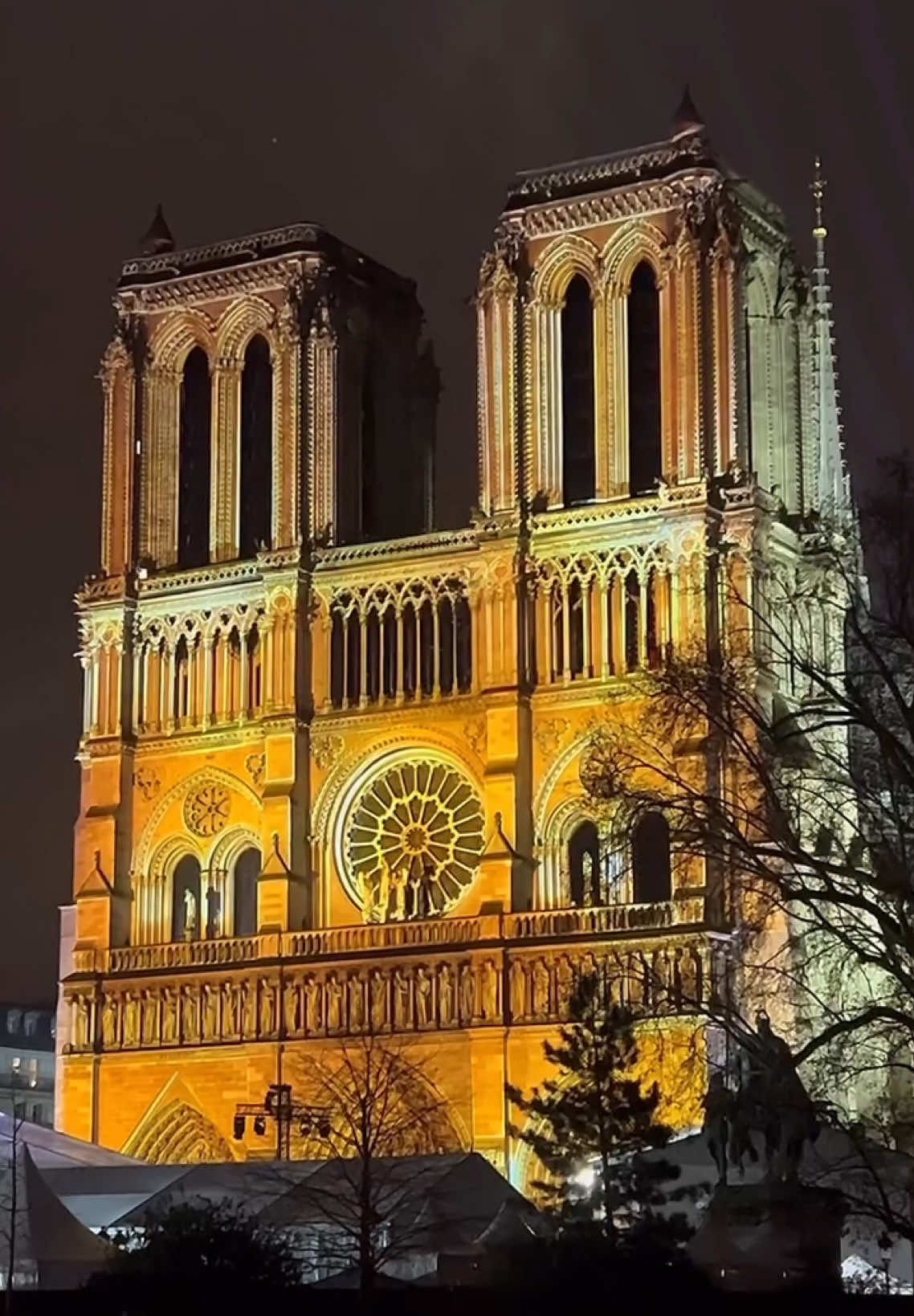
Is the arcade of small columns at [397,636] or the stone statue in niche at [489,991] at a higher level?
the arcade of small columns at [397,636]

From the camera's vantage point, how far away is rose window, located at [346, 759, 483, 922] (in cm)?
6094

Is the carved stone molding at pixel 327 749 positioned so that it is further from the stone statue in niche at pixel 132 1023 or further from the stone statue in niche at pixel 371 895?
the stone statue in niche at pixel 132 1023

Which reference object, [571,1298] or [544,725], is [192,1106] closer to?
[544,725]

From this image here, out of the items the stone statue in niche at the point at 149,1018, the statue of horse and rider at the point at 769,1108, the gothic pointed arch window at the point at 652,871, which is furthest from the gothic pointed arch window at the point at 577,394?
the statue of horse and rider at the point at 769,1108

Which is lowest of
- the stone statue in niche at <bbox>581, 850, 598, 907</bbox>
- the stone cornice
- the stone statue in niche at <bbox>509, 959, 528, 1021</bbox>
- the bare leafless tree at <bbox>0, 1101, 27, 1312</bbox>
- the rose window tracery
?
the bare leafless tree at <bbox>0, 1101, 27, 1312</bbox>

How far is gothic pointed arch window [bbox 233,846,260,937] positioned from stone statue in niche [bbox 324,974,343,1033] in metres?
5.11

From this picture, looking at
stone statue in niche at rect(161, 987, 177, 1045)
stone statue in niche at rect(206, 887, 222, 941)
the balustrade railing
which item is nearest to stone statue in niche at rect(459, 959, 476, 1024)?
the balustrade railing

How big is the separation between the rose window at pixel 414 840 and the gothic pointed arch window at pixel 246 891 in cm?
354

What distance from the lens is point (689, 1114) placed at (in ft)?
177

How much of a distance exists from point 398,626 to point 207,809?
242 inches

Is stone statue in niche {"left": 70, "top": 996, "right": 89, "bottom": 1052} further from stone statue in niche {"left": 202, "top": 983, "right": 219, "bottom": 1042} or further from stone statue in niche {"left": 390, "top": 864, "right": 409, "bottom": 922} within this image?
stone statue in niche {"left": 390, "top": 864, "right": 409, "bottom": 922}

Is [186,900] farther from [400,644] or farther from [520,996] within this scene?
[520,996]

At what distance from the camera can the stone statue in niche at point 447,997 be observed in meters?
58.1

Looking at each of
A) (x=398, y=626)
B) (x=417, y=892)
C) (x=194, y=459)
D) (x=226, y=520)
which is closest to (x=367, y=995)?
(x=417, y=892)
